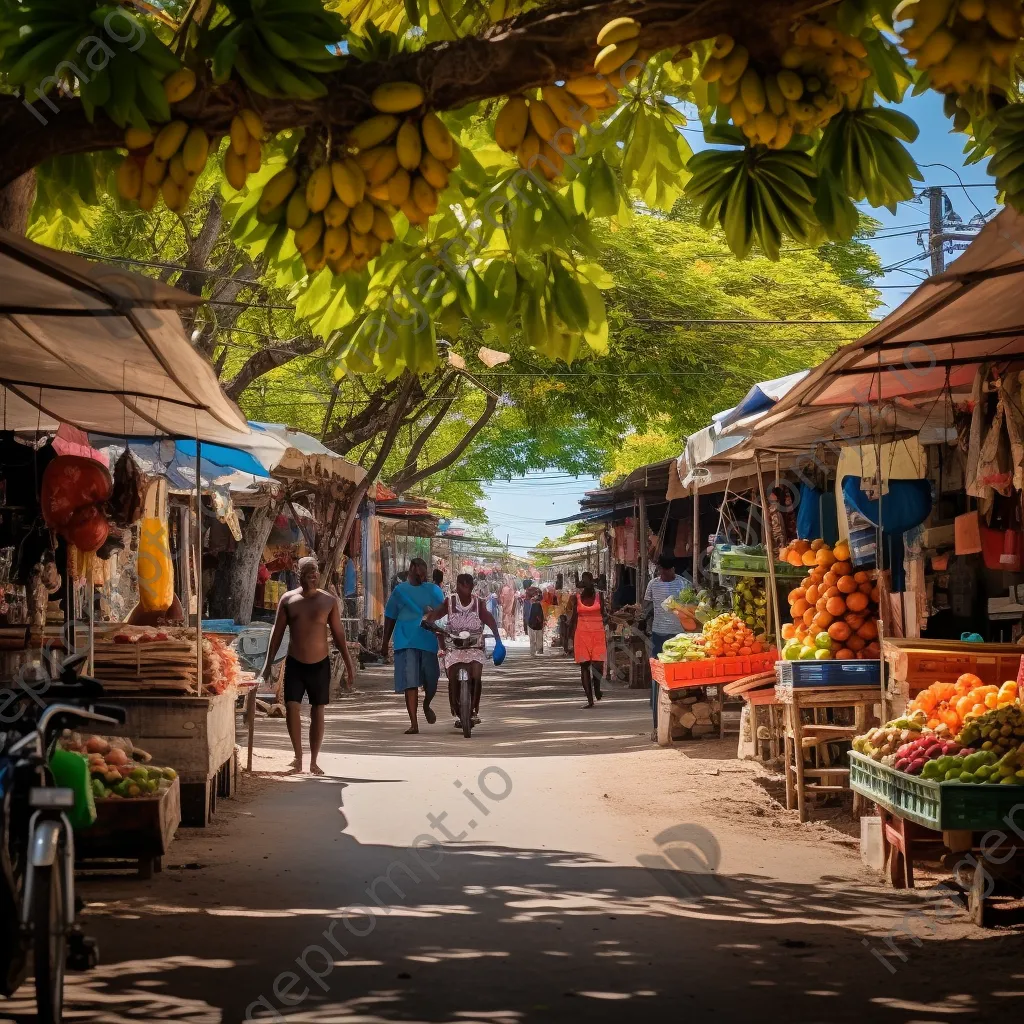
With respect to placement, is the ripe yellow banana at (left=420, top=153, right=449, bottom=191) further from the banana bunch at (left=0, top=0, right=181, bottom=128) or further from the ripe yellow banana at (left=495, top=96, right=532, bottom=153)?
the banana bunch at (left=0, top=0, right=181, bottom=128)

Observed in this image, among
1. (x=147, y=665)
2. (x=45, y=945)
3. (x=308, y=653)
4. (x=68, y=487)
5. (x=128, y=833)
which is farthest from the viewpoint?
(x=308, y=653)

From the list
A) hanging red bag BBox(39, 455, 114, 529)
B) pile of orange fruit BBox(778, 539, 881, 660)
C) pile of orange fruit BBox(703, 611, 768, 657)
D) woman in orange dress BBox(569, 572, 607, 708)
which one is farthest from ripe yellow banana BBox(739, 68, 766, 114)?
woman in orange dress BBox(569, 572, 607, 708)

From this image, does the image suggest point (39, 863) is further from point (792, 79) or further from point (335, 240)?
point (792, 79)

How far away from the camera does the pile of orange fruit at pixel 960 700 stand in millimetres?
7574

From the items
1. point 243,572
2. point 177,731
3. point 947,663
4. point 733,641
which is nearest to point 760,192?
point 947,663

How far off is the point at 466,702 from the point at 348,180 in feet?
42.3

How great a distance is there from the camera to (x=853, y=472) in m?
11.1

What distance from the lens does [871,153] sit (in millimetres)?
4801

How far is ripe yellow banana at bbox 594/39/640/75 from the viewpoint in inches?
152

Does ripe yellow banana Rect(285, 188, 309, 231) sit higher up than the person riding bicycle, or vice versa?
ripe yellow banana Rect(285, 188, 309, 231)

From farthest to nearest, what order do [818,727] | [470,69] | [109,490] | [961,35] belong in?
[818,727]
[109,490]
[470,69]
[961,35]

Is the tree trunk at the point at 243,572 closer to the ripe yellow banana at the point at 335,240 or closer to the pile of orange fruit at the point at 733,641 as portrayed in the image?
the pile of orange fruit at the point at 733,641

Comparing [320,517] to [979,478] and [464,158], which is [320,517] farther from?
[464,158]

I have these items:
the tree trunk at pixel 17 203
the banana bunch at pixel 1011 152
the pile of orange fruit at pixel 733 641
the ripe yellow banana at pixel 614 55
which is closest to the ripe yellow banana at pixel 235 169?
the ripe yellow banana at pixel 614 55
